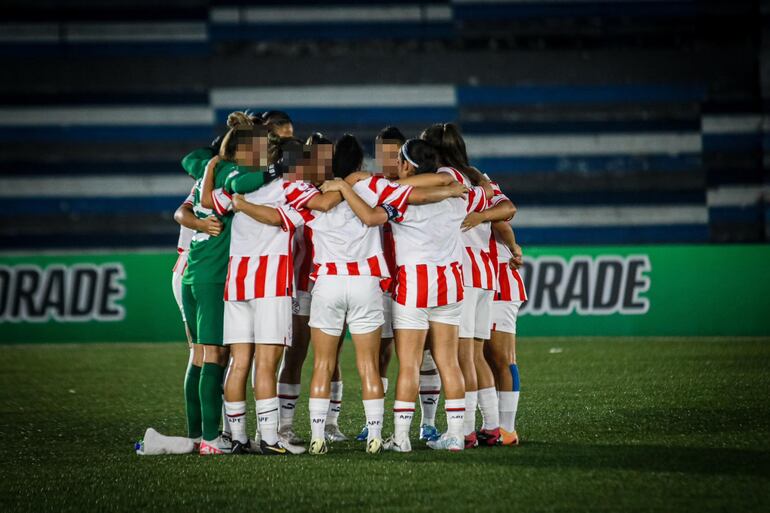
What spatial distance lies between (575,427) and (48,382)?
5.06m

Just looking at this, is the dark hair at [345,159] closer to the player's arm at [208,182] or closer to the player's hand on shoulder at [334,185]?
the player's hand on shoulder at [334,185]

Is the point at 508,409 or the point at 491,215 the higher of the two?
the point at 491,215

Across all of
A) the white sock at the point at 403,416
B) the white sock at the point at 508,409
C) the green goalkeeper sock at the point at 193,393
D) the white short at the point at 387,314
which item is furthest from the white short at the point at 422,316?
the green goalkeeper sock at the point at 193,393

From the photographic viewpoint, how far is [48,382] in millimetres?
9750

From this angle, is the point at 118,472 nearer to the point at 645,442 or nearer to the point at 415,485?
the point at 415,485

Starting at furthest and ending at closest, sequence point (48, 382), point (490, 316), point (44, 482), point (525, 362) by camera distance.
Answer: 1. point (525, 362)
2. point (48, 382)
3. point (490, 316)
4. point (44, 482)

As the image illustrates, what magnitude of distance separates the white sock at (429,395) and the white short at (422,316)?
0.72 meters

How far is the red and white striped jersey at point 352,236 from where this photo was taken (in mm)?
5625

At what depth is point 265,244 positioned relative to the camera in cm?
567

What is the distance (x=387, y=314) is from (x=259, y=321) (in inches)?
33.2

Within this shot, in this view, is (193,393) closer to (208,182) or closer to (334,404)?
(334,404)

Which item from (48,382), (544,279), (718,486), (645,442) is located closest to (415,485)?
(718,486)

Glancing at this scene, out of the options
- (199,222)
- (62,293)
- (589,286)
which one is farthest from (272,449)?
(62,293)

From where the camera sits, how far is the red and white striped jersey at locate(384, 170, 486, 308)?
5.69 m
